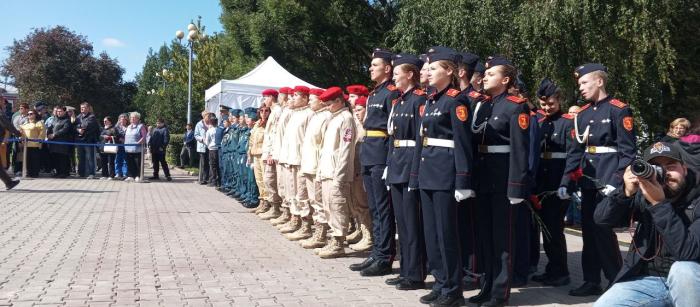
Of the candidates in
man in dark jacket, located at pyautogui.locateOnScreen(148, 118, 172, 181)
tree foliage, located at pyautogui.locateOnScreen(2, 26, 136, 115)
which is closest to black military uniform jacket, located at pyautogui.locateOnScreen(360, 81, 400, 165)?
man in dark jacket, located at pyautogui.locateOnScreen(148, 118, 172, 181)

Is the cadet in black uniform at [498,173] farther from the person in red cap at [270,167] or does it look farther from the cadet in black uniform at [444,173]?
the person in red cap at [270,167]

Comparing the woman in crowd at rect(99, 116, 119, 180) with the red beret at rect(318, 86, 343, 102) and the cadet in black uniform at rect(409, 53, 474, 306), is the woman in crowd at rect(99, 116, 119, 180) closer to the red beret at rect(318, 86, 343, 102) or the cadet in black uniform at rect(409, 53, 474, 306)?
the red beret at rect(318, 86, 343, 102)

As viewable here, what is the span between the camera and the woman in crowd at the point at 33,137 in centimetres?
1745

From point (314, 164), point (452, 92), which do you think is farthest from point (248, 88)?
point (452, 92)

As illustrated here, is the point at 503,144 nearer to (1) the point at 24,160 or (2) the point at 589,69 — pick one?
(2) the point at 589,69

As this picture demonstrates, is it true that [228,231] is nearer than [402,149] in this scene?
No

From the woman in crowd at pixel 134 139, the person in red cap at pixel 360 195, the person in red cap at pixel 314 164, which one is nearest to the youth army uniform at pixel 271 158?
the person in red cap at pixel 314 164

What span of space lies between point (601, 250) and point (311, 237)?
380 centimetres

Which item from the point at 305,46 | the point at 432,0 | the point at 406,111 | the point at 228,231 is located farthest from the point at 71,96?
the point at 406,111

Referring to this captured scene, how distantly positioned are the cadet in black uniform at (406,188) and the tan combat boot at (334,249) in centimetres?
134

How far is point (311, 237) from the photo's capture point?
8.55 meters

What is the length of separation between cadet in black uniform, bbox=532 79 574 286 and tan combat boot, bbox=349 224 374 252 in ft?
6.78

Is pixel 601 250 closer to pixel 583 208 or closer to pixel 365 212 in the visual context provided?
pixel 583 208

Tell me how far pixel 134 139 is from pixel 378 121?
40.3 ft
